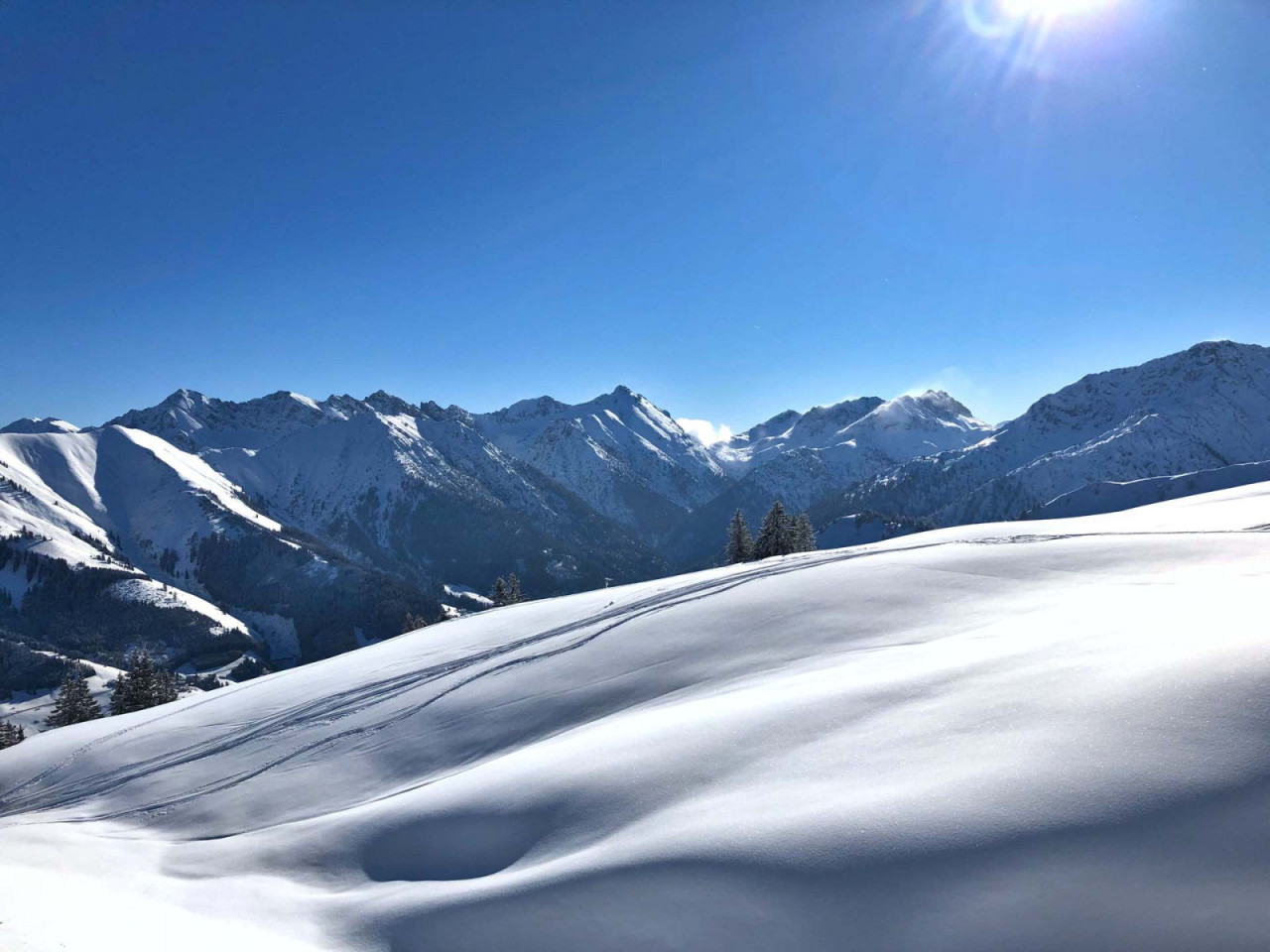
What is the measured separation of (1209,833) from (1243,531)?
1451 cm

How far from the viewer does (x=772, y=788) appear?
744cm

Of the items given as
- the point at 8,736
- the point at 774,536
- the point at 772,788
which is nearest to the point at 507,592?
the point at 774,536

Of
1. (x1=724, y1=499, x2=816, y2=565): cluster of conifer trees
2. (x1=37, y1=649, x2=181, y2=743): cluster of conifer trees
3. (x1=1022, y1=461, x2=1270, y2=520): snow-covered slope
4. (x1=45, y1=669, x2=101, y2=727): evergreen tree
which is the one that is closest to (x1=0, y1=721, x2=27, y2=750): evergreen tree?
(x1=37, y1=649, x2=181, y2=743): cluster of conifer trees

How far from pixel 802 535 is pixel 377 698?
41782 mm

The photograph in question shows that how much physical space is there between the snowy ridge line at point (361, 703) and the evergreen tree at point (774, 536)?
29.4m

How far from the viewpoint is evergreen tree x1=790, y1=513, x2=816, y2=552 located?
167 ft

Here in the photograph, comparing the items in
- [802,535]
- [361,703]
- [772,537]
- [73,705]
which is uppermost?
[772,537]

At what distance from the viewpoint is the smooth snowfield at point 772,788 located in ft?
→ 17.0

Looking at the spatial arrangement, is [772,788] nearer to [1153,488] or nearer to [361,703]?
[361,703]

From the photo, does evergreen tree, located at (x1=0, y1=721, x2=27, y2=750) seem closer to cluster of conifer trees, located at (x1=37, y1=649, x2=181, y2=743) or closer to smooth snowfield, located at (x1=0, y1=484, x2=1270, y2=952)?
cluster of conifer trees, located at (x1=37, y1=649, x2=181, y2=743)

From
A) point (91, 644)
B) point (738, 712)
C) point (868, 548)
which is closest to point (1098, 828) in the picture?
point (738, 712)

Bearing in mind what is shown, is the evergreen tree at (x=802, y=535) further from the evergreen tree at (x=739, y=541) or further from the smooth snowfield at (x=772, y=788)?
the smooth snowfield at (x=772, y=788)

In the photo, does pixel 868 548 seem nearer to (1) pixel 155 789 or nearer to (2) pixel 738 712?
(2) pixel 738 712

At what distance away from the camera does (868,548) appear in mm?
22578
